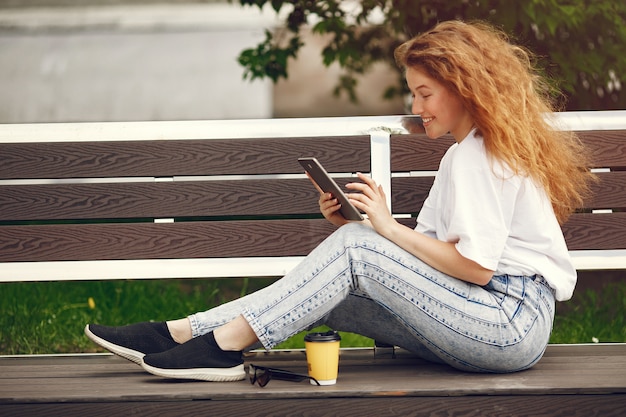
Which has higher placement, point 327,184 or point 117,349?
point 327,184

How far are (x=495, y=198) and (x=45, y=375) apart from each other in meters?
1.44

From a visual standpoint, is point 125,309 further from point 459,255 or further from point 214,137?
point 459,255

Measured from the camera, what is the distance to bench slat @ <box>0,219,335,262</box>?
3.55 m

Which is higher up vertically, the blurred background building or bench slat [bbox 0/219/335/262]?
the blurred background building

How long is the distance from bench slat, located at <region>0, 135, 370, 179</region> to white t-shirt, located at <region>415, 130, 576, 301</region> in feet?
2.55

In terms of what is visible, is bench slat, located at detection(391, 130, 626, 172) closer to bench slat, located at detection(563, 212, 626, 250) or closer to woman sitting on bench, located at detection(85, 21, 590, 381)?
bench slat, located at detection(563, 212, 626, 250)

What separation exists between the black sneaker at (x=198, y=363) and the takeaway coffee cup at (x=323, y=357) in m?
0.24

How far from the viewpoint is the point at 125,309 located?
15.5 feet

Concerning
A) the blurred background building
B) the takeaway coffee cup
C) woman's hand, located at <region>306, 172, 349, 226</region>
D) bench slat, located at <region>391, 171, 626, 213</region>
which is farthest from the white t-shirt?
the blurred background building

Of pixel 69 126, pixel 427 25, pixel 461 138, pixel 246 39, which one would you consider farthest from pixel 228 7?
pixel 461 138

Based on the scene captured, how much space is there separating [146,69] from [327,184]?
7.55m

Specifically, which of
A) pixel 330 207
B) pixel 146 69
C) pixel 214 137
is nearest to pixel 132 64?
pixel 146 69

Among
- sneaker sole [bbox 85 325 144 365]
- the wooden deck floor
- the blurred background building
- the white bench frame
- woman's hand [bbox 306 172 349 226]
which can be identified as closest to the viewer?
the wooden deck floor

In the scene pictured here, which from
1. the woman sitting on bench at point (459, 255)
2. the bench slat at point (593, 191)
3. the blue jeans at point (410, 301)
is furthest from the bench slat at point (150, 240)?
the blue jeans at point (410, 301)
